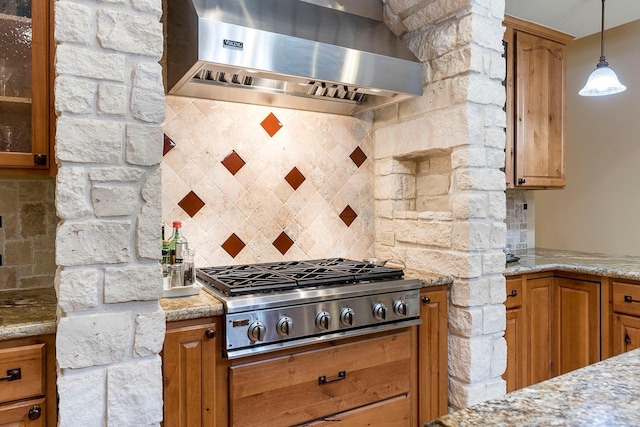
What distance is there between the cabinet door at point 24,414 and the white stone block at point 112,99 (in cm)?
96

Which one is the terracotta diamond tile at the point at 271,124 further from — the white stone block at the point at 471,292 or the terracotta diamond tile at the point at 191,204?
the white stone block at the point at 471,292

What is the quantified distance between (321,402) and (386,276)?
2.12 ft

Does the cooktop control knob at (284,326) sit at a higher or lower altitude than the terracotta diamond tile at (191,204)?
lower

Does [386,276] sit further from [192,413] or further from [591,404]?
[591,404]

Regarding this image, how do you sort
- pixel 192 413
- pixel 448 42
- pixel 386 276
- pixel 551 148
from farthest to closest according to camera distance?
1. pixel 551 148
2. pixel 448 42
3. pixel 386 276
4. pixel 192 413

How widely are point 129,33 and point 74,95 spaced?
27cm

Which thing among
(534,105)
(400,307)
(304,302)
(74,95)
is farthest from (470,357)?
(74,95)

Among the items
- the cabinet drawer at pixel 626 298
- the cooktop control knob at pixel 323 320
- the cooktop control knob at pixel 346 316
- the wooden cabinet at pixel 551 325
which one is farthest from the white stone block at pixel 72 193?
the cabinet drawer at pixel 626 298

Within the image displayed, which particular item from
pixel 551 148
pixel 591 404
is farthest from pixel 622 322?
pixel 591 404

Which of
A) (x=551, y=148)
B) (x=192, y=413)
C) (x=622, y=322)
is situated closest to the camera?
(x=192, y=413)

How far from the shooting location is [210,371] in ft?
5.55

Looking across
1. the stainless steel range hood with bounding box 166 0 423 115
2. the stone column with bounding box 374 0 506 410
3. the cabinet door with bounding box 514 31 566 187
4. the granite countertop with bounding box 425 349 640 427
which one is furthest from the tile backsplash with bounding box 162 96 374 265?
the granite countertop with bounding box 425 349 640 427

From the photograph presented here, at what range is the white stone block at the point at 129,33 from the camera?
1.40 metres

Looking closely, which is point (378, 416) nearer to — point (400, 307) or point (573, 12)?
point (400, 307)
